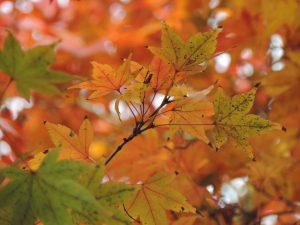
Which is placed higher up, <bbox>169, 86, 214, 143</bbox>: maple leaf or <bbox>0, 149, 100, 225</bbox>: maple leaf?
<bbox>169, 86, 214, 143</bbox>: maple leaf

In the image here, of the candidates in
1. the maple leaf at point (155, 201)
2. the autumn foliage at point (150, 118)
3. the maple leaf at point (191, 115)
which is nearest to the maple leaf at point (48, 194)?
the autumn foliage at point (150, 118)

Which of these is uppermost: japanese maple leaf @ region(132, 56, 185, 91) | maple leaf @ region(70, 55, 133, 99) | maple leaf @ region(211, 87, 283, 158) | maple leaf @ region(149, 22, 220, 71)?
maple leaf @ region(149, 22, 220, 71)

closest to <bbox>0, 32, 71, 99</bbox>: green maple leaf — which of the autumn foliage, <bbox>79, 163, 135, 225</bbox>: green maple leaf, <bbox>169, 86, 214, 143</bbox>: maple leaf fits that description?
the autumn foliage

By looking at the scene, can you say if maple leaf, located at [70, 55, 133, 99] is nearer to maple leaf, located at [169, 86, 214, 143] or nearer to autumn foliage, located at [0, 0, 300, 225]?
autumn foliage, located at [0, 0, 300, 225]

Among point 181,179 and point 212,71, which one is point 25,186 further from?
point 212,71

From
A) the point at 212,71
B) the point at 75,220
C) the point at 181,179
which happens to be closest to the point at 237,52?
the point at 212,71

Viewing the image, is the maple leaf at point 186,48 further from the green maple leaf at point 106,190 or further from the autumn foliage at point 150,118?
the green maple leaf at point 106,190

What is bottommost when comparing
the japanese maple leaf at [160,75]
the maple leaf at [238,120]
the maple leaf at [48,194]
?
the maple leaf at [48,194]

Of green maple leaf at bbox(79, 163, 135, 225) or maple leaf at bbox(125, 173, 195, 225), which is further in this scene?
maple leaf at bbox(125, 173, 195, 225)
